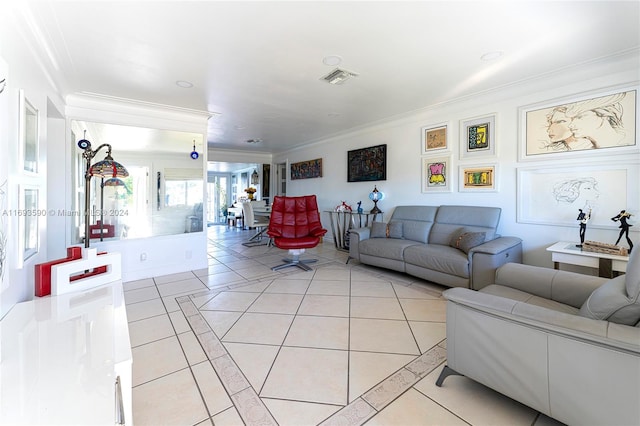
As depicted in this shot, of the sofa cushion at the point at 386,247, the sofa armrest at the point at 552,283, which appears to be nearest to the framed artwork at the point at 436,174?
the sofa cushion at the point at 386,247

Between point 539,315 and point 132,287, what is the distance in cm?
372

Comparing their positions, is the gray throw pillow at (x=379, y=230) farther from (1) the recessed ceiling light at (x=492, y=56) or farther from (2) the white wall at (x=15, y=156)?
(2) the white wall at (x=15, y=156)

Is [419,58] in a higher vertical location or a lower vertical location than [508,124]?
higher

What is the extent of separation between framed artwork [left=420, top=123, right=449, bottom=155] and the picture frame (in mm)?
4081

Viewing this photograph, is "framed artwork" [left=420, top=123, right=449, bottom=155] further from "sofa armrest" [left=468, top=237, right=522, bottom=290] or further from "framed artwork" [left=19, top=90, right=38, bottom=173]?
"framed artwork" [left=19, top=90, right=38, bottom=173]

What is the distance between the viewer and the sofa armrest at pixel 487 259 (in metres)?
2.62

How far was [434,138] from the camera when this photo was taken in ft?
13.0

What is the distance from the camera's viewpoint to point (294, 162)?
698cm

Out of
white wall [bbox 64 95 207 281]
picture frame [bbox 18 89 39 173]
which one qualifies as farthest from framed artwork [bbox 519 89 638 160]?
picture frame [bbox 18 89 39 173]

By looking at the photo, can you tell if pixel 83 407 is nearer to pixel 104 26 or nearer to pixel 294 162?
pixel 104 26

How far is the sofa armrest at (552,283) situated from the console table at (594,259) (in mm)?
720

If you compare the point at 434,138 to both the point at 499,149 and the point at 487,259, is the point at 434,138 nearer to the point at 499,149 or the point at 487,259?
the point at 499,149

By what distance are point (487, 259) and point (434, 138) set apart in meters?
1.99

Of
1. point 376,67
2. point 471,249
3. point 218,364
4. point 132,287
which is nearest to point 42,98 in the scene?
point 132,287
